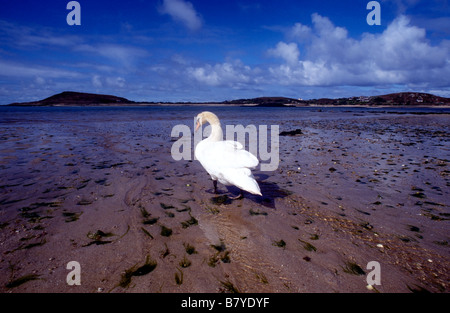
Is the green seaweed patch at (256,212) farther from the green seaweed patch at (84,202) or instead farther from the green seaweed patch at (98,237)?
the green seaweed patch at (84,202)

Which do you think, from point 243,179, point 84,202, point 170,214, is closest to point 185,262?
point 170,214

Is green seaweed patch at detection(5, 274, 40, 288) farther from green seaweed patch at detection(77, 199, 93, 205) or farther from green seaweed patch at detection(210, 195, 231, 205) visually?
green seaweed patch at detection(210, 195, 231, 205)

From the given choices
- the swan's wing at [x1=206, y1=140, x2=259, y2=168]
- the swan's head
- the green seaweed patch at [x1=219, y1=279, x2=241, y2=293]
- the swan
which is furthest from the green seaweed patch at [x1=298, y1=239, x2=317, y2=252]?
the swan's head

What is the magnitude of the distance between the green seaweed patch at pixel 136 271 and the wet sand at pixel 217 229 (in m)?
0.02

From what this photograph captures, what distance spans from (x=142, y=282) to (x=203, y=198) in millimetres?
Answer: 3034

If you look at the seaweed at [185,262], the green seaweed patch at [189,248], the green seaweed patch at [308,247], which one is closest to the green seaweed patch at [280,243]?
the green seaweed patch at [308,247]

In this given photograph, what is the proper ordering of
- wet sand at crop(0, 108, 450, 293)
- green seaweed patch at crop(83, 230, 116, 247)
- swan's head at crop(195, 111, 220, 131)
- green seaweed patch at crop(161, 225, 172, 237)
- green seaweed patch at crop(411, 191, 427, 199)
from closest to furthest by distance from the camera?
wet sand at crop(0, 108, 450, 293)
green seaweed patch at crop(83, 230, 116, 247)
green seaweed patch at crop(161, 225, 172, 237)
green seaweed patch at crop(411, 191, 427, 199)
swan's head at crop(195, 111, 220, 131)

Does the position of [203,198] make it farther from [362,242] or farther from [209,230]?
[362,242]

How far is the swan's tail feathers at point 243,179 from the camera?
4758 mm

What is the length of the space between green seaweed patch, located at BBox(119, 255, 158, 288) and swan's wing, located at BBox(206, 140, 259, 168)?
2584mm

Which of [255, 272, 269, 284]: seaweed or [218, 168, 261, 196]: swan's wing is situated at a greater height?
[218, 168, 261, 196]: swan's wing

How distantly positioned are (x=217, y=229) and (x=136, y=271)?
1.70m

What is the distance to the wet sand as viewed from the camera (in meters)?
3.22
